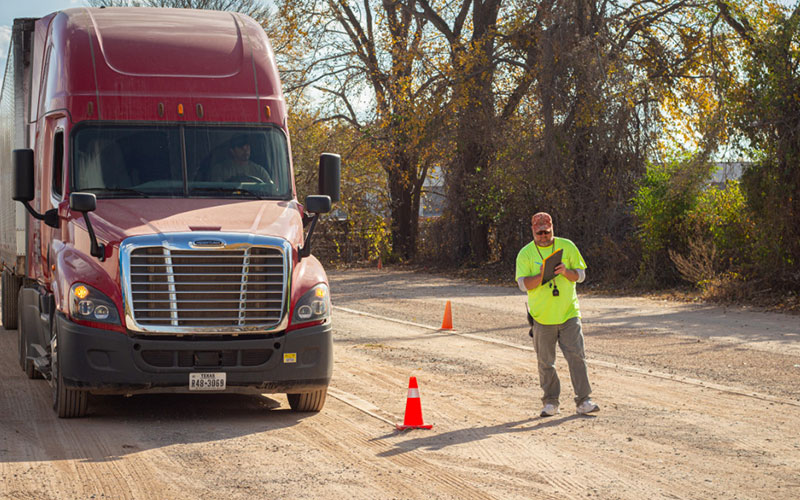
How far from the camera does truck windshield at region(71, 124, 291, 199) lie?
986cm

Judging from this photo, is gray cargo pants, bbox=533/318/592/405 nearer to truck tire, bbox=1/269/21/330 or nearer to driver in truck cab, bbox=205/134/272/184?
driver in truck cab, bbox=205/134/272/184

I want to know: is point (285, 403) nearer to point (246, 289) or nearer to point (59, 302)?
point (246, 289)

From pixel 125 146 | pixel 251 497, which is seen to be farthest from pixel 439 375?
pixel 251 497

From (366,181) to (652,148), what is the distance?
16844 mm

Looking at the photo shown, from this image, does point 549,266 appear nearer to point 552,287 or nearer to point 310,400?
point 552,287

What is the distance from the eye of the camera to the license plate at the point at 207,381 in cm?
884

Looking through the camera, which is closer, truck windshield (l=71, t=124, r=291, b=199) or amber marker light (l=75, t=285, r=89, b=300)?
amber marker light (l=75, t=285, r=89, b=300)

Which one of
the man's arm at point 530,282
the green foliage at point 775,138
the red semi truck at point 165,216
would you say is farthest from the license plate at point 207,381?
the green foliage at point 775,138

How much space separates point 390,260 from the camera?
131 ft

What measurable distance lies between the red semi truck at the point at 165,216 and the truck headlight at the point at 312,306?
14 millimetres

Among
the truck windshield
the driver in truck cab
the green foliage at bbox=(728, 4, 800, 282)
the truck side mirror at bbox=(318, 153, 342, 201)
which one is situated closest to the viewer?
the truck windshield

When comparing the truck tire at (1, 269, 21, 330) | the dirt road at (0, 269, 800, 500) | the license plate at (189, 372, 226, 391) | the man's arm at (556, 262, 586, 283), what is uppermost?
the man's arm at (556, 262, 586, 283)

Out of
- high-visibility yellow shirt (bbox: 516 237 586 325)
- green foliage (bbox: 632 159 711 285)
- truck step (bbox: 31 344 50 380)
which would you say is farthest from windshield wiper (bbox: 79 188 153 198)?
green foliage (bbox: 632 159 711 285)

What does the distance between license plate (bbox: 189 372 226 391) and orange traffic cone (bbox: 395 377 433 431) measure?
1.53 metres
